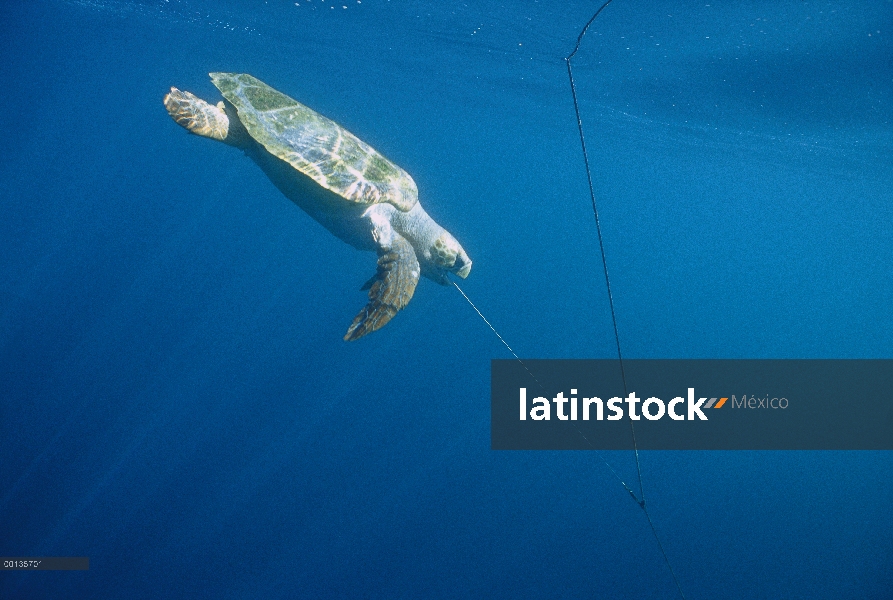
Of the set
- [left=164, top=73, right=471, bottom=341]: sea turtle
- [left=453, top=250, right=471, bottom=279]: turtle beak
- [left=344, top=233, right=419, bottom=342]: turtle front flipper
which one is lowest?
[left=344, top=233, right=419, bottom=342]: turtle front flipper

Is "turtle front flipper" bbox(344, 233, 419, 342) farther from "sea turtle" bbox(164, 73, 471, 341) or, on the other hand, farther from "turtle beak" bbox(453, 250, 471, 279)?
"turtle beak" bbox(453, 250, 471, 279)

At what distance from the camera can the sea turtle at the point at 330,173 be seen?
14.9 ft

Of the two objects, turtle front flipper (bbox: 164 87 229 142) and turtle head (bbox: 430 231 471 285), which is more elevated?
turtle front flipper (bbox: 164 87 229 142)

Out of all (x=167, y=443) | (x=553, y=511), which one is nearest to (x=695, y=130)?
(x=553, y=511)

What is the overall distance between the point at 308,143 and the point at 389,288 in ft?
6.00

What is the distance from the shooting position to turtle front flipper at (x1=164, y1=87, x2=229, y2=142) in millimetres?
4684

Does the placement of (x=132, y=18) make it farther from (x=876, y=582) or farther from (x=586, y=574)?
(x=876, y=582)

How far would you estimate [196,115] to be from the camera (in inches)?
186

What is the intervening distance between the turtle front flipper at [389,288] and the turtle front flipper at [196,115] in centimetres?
232

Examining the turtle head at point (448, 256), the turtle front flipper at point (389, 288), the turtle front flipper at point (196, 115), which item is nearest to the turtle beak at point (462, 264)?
the turtle head at point (448, 256)

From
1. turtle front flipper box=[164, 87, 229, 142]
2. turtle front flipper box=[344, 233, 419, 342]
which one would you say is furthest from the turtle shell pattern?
turtle front flipper box=[344, 233, 419, 342]

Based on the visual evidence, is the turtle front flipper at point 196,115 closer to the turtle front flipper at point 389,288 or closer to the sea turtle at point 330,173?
the sea turtle at point 330,173

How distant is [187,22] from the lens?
7.95 m

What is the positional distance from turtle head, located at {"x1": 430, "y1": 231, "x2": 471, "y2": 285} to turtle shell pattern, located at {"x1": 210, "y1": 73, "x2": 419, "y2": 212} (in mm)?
849
